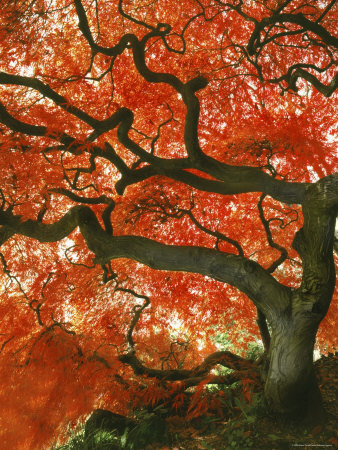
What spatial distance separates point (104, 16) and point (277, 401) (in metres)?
5.82

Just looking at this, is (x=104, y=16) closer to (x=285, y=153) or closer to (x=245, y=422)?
(x=285, y=153)

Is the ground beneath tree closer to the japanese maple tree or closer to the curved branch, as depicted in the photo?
the japanese maple tree

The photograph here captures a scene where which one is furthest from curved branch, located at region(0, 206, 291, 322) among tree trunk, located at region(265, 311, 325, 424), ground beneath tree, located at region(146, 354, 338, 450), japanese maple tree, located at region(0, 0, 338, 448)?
ground beneath tree, located at region(146, 354, 338, 450)

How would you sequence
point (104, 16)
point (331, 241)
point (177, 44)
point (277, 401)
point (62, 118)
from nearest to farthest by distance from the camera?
point (331, 241) < point (277, 401) < point (62, 118) < point (104, 16) < point (177, 44)

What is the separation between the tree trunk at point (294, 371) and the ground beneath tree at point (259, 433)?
139mm

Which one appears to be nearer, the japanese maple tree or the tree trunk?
the tree trunk

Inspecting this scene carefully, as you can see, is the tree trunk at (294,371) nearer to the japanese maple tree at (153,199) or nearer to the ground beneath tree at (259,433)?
the japanese maple tree at (153,199)

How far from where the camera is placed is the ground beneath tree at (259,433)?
12.6 ft

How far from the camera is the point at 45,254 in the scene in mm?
6582

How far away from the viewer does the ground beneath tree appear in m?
3.84

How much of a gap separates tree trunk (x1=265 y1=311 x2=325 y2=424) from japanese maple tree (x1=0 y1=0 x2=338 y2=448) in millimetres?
16

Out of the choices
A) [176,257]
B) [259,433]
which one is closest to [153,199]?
[176,257]

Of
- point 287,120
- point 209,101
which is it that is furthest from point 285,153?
Answer: point 209,101

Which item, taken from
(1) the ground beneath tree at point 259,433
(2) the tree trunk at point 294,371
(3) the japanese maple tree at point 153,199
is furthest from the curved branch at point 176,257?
(1) the ground beneath tree at point 259,433
